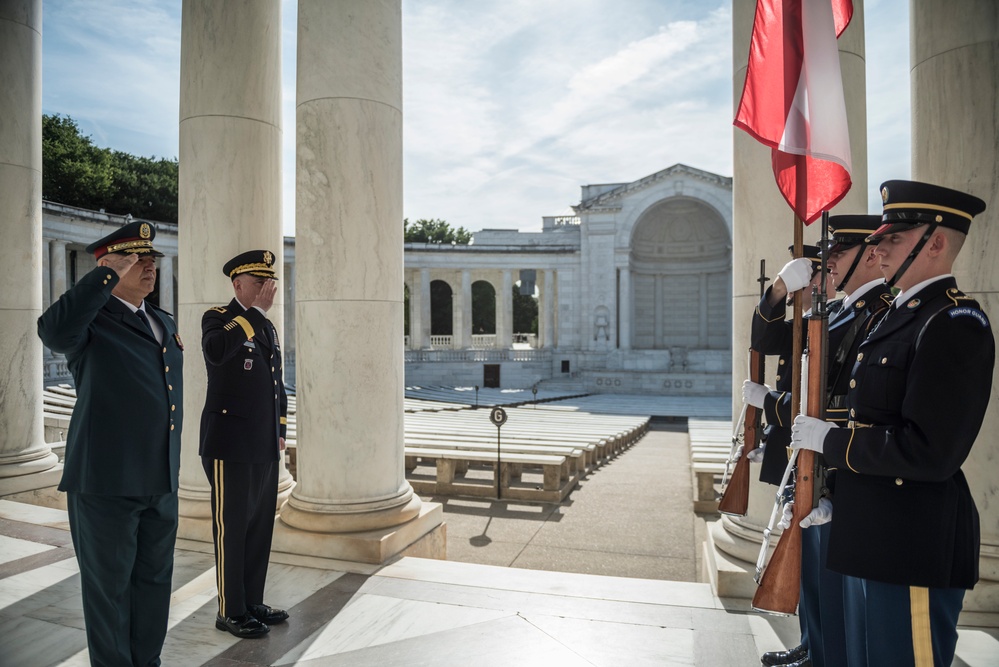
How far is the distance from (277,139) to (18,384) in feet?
24.5

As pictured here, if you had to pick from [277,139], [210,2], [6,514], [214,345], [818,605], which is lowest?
[6,514]

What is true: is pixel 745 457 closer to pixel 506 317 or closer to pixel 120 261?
pixel 120 261

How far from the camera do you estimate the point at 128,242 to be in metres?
5.32

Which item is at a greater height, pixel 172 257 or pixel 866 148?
pixel 172 257

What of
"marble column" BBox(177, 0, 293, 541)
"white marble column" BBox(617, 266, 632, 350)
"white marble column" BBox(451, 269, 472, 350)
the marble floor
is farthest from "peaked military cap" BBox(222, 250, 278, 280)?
"white marble column" BBox(617, 266, 632, 350)

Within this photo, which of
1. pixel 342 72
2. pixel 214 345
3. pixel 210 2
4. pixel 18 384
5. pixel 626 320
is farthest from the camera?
pixel 626 320

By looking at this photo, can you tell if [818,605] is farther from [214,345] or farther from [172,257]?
[172,257]

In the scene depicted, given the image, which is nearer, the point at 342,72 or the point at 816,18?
the point at 816,18

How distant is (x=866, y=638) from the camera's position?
13.0 feet

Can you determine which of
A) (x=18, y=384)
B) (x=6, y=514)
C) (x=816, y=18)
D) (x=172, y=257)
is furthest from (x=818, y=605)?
(x=172, y=257)

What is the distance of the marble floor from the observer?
5.95 metres

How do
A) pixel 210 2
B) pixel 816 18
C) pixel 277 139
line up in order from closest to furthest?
pixel 816 18 < pixel 210 2 < pixel 277 139

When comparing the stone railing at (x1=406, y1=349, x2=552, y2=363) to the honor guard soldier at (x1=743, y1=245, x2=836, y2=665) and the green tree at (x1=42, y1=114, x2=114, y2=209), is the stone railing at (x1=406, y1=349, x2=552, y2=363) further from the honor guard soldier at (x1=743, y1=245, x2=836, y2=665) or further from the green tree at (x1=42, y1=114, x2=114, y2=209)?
the honor guard soldier at (x1=743, y1=245, x2=836, y2=665)

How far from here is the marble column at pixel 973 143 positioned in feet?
22.2
